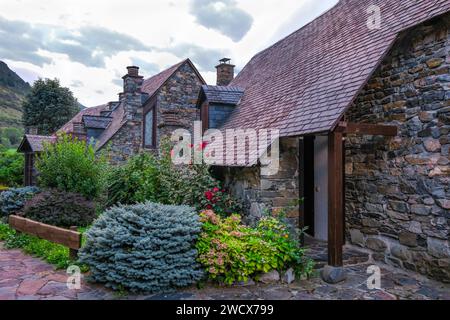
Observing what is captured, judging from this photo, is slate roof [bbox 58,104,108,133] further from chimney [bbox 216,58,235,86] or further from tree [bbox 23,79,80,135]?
chimney [bbox 216,58,235,86]

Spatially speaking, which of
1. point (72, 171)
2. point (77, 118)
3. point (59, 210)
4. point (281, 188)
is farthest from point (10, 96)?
point (281, 188)

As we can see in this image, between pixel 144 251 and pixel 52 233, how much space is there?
2778 mm

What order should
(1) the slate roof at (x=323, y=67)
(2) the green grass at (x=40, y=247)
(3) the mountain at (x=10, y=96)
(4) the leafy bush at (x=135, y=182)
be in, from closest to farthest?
(1) the slate roof at (x=323, y=67) < (2) the green grass at (x=40, y=247) < (4) the leafy bush at (x=135, y=182) < (3) the mountain at (x=10, y=96)

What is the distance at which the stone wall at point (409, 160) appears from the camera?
4871 millimetres

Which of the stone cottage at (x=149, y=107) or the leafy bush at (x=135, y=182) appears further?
the stone cottage at (x=149, y=107)

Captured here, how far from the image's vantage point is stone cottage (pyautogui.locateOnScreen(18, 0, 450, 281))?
4.97 meters

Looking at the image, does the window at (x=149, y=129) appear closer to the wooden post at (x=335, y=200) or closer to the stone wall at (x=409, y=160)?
the stone wall at (x=409, y=160)

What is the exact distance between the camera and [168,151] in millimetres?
9031

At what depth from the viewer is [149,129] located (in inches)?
597

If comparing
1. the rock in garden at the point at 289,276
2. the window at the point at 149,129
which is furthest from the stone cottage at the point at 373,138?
the window at the point at 149,129

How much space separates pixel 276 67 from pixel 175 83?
6.25 m

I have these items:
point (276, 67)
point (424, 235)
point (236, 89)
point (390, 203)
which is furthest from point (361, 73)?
point (236, 89)

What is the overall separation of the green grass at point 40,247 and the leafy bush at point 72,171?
1.88m
